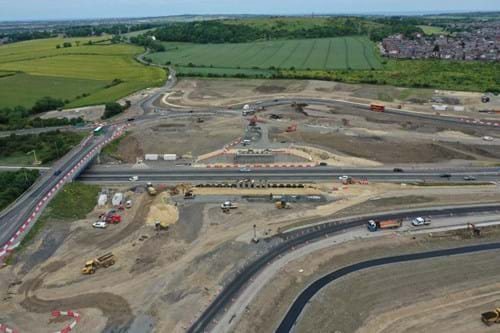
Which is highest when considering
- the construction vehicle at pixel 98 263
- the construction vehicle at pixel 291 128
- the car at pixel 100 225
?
the construction vehicle at pixel 291 128

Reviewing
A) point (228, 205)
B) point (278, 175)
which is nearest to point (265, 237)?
point (228, 205)

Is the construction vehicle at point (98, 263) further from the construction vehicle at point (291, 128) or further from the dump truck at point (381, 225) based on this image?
the construction vehicle at point (291, 128)

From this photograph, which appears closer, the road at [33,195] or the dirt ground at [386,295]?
the dirt ground at [386,295]

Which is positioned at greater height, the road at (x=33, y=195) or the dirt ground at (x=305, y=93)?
the dirt ground at (x=305, y=93)

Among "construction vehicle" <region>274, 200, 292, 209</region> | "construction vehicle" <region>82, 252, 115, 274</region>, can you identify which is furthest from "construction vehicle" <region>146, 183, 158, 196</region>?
"construction vehicle" <region>274, 200, 292, 209</region>

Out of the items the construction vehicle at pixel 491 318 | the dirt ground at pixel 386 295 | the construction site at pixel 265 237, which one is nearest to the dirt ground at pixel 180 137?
the construction site at pixel 265 237

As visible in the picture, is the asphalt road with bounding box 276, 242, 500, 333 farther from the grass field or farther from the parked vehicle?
the grass field
